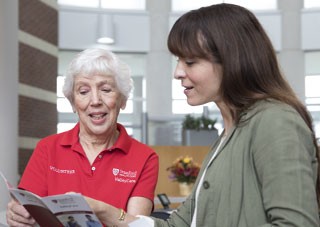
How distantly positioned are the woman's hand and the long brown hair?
3.25 feet

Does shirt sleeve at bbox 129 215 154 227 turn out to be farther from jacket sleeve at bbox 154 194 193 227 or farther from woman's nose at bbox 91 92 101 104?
woman's nose at bbox 91 92 101 104

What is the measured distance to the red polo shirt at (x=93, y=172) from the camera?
2729mm

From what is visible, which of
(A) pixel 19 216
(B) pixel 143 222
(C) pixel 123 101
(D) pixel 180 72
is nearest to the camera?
(D) pixel 180 72

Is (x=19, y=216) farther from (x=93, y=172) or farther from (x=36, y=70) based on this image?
(x=36, y=70)

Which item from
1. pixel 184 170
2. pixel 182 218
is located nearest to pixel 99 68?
pixel 182 218

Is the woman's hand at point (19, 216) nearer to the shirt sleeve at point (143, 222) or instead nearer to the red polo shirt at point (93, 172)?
the red polo shirt at point (93, 172)

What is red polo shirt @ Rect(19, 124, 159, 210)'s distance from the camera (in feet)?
8.95

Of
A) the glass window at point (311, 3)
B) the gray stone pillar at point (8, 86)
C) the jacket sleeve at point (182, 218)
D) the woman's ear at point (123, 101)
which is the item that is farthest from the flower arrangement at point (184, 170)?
the glass window at point (311, 3)

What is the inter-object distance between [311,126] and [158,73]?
1265 cm

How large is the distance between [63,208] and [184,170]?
5.41 metres

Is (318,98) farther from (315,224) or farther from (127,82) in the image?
(315,224)

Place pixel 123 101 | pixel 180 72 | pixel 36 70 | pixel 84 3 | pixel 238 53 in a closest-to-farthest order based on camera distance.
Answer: pixel 238 53 → pixel 180 72 → pixel 123 101 → pixel 36 70 → pixel 84 3

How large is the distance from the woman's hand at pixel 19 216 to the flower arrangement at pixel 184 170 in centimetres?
478

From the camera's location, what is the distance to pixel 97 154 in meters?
2.83
